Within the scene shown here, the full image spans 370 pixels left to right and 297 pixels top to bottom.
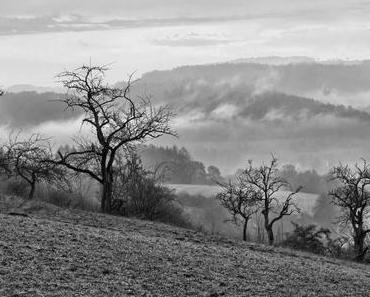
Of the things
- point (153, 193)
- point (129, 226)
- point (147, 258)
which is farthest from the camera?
point (153, 193)

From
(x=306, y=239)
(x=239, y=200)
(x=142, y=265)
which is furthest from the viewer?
(x=306, y=239)

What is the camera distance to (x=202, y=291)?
51.4 ft

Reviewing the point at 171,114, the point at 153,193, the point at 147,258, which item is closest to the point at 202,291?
the point at 147,258

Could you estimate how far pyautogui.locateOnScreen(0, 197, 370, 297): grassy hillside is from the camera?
15.2m

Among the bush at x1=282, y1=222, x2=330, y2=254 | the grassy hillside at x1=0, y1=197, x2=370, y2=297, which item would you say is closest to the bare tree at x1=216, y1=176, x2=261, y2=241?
the bush at x1=282, y1=222, x2=330, y2=254

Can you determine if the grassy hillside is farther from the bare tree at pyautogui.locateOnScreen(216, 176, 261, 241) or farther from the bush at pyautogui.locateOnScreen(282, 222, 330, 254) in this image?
the bush at pyautogui.locateOnScreen(282, 222, 330, 254)

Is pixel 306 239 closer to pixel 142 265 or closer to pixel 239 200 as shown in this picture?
pixel 239 200

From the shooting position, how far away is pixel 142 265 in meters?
17.5

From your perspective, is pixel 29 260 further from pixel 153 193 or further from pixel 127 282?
pixel 153 193

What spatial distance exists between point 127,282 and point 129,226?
9240 mm

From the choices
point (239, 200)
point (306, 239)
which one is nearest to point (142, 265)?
point (239, 200)

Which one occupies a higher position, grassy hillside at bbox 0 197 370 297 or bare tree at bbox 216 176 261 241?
bare tree at bbox 216 176 261 241

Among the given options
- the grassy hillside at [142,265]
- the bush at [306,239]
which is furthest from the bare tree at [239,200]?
the grassy hillside at [142,265]

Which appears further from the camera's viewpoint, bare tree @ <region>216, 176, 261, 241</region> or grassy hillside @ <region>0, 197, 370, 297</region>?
bare tree @ <region>216, 176, 261, 241</region>
